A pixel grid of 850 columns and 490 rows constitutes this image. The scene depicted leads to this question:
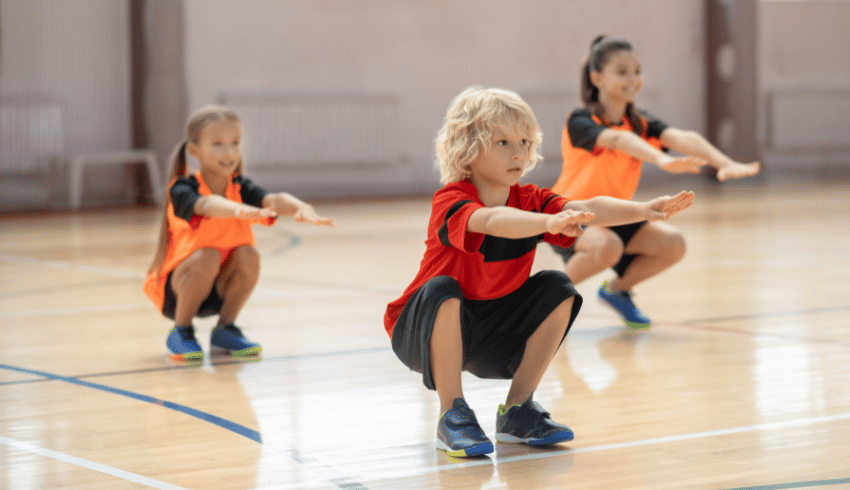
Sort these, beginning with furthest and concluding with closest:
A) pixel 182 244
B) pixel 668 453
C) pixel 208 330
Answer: pixel 208 330 → pixel 182 244 → pixel 668 453

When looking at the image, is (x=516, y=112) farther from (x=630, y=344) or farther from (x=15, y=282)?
(x=15, y=282)

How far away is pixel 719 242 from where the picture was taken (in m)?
6.27

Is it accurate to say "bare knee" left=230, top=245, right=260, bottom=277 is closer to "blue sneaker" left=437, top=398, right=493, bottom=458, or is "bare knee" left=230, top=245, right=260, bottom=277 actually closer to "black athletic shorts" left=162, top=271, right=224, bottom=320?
"black athletic shorts" left=162, top=271, right=224, bottom=320

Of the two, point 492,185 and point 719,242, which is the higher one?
point 492,185

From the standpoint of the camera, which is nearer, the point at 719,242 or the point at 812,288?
the point at 812,288

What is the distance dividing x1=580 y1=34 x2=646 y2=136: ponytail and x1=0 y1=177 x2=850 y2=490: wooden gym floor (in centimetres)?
69

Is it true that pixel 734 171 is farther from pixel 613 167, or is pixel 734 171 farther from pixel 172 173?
pixel 172 173

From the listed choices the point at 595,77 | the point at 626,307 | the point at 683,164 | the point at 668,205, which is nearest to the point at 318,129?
the point at 595,77

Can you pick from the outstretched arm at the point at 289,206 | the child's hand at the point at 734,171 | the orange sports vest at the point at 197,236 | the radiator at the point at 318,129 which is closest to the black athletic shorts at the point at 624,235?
the child's hand at the point at 734,171

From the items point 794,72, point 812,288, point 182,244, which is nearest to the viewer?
point 182,244

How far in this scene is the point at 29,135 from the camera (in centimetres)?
945

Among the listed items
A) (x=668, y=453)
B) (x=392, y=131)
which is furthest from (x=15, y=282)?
(x=392, y=131)

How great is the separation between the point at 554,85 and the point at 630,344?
27.9 feet

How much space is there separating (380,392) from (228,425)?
1.52ft
